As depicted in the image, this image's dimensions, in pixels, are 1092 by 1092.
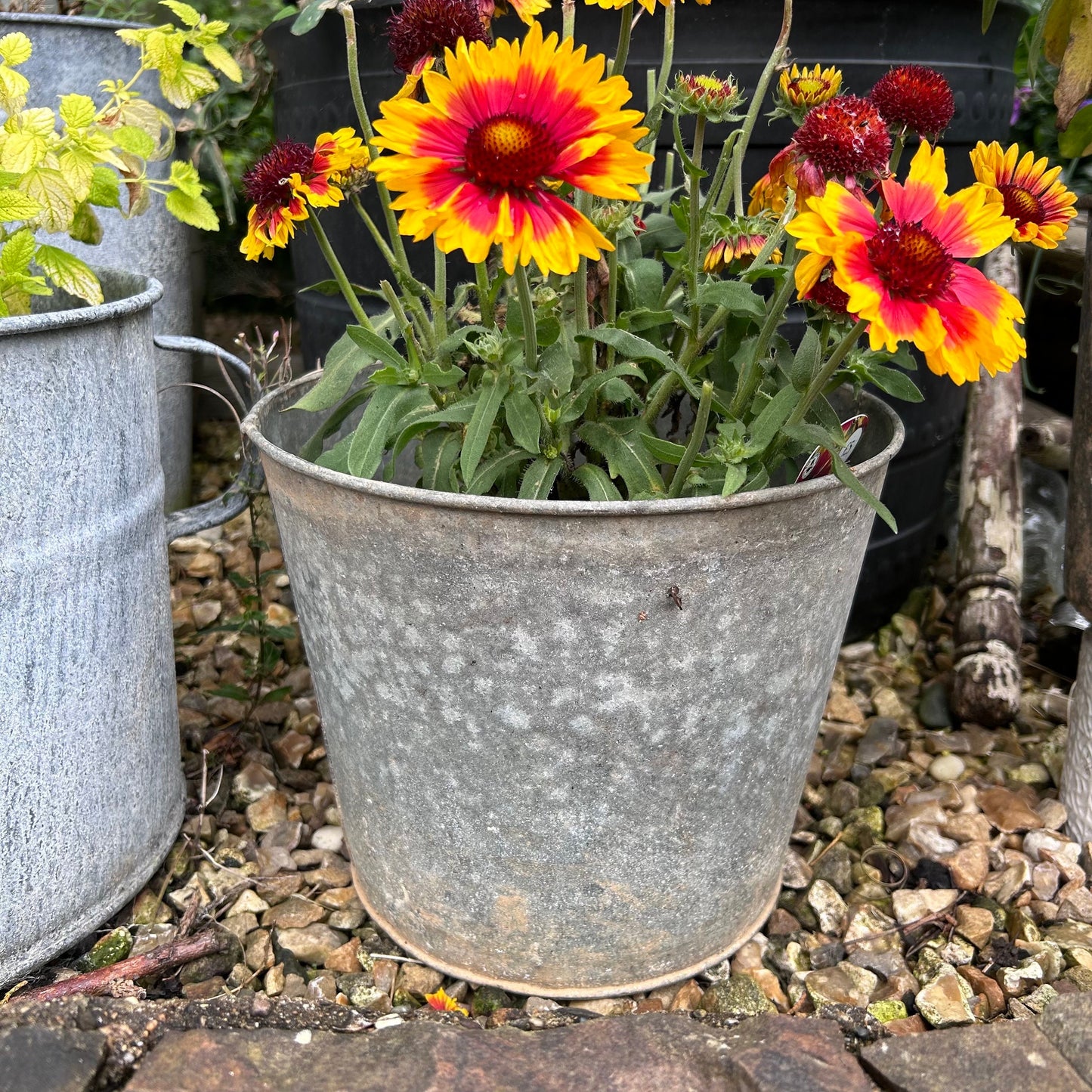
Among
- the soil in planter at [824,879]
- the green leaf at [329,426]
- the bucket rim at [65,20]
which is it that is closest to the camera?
the green leaf at [329,426]

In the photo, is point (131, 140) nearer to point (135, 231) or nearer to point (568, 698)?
point (568, 698)

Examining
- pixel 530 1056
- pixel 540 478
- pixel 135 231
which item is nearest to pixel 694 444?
pixel 540 478

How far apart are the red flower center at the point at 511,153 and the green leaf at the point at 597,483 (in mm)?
345

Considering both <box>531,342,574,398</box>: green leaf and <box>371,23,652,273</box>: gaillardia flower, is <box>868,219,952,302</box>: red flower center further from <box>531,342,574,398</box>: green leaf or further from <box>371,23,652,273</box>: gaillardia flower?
<box>531,342,574,398</box>: green leaf

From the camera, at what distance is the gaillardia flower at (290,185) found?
1.13 metres

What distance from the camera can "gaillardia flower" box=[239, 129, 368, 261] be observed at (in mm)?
1134

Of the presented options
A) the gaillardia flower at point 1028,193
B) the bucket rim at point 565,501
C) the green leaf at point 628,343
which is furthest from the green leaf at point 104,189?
the gaillardia flower at point 1028,193

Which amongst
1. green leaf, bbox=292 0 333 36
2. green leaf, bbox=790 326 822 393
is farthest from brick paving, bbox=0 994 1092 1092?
green leaf, bbox=292 0 333 36

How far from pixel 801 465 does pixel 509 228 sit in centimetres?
46

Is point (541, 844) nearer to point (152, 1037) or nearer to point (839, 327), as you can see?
point (152, 1037)

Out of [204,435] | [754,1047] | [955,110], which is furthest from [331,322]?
[754,1047]

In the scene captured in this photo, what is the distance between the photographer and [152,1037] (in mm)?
1207

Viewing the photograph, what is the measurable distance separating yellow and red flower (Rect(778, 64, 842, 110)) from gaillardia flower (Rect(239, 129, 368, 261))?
17.4 inches

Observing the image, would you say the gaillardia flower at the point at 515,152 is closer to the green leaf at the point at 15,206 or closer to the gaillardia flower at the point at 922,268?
the gaillardia flower at the point at 922,268
